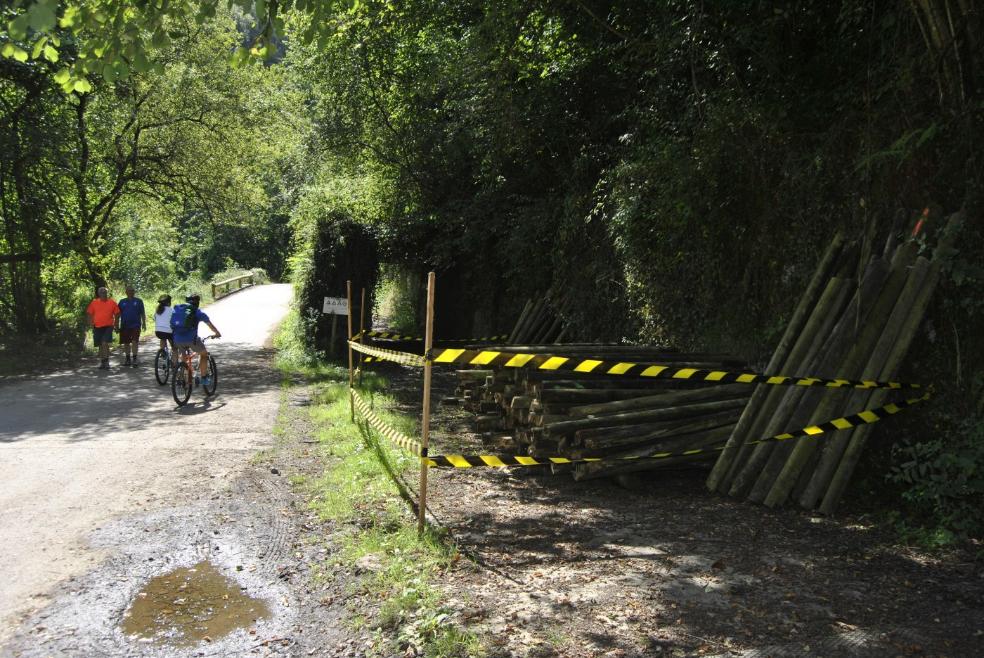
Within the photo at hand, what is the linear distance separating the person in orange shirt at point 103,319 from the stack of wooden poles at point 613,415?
37.8 feet

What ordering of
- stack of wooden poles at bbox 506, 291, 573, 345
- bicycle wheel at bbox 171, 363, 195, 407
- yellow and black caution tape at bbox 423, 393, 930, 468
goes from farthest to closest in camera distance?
stack of wooden poles at bbox 506, 291, 573, 345 → bicycle wheel at bbox 171, 363, 195, 407 → yellow and black caution tape at bbox 423, 393, 930, 468

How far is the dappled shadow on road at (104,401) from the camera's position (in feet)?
35.1

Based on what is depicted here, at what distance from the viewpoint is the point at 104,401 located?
13.1m

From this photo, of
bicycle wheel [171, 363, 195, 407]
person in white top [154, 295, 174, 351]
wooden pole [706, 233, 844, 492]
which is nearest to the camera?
wooden pole [706, 233, 844, 492]

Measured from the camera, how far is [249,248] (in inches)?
2472

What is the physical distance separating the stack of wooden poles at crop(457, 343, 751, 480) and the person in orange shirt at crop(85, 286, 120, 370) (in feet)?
37.8

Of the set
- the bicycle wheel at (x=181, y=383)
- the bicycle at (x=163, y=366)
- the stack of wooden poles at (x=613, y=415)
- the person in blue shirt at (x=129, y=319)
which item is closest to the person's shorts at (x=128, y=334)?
the person in blue shirt at (x=129, y=319)

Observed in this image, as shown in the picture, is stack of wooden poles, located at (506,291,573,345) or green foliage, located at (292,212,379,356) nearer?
stack of wooden poles, located at (506,291,573,345)

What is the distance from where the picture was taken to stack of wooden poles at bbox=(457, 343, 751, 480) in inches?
284

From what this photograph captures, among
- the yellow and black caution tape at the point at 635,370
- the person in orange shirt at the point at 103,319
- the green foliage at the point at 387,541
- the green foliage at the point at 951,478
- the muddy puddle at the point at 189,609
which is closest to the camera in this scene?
the green foliage at the point at 387,541

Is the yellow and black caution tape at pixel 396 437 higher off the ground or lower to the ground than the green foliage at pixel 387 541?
higher

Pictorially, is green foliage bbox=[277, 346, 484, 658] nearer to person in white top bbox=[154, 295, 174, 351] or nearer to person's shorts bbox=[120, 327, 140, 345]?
person in white top bbox=[154, 295, 174, 351]

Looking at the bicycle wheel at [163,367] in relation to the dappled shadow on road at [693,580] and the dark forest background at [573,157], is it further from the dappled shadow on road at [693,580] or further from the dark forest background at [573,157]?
the dappled shadow on road at [693,580]

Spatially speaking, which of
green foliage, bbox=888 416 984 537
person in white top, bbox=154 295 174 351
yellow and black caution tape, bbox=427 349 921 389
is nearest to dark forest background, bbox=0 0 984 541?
green foliage, bbox=888 416 984 537
